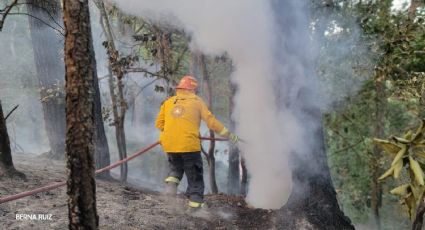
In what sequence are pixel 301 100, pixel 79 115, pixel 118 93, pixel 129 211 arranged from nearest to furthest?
pixel 79 115
pixel 129 211
pixel 301 100
pixel 118 93

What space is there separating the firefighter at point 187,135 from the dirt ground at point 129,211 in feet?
1.07

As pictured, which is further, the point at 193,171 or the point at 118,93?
the point at 118,93

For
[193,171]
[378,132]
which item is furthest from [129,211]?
[378,132]

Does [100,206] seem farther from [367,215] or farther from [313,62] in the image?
[367,215]

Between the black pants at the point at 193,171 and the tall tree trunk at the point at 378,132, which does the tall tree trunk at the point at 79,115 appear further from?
the tall tree trunk at the point at 378,132

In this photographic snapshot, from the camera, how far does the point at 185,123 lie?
18.8 feet

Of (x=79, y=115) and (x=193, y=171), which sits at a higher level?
(x=79, y=115)

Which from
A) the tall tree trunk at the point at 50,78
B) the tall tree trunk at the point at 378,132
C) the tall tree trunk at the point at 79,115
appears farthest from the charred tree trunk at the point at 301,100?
the tall tree trunk at the point at 50,78

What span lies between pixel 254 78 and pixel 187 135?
126 centimetres

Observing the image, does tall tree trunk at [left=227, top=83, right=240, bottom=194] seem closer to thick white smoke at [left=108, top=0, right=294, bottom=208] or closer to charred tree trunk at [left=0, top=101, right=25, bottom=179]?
thick white smoke at [left=108, top=0, right=294, bottom=208]

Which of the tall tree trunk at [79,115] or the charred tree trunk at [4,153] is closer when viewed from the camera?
the tall tree trunk at [79,115]

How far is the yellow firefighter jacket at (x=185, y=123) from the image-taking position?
5.73 m

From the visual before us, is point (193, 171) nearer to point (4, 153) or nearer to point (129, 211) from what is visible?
point (129, 211)

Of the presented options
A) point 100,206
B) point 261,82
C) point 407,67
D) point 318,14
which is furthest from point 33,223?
point 318,14
